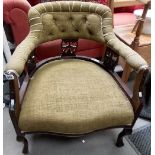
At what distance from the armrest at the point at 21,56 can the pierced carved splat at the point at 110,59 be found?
1.51 feet

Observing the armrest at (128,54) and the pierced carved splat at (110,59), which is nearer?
the armrest at (128,54)

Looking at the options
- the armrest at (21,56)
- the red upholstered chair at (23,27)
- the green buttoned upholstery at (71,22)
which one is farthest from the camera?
the red upholstered chair at (23,27)

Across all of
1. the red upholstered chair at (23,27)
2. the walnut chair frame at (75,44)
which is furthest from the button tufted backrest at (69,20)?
the red upholstered chair at (23,27)

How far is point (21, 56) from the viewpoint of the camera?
1104 mm

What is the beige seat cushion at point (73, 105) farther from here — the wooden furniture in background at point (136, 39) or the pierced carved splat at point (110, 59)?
the wooden furniture in background at point (136, 39)

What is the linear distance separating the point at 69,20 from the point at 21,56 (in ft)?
1.44

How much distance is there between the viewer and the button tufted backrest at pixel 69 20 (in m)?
1.29

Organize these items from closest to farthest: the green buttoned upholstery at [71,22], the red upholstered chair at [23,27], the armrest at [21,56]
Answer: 1. the armrest at [21,56]
2. the green buttoned upholstery at [71,22]
3. the red upholstered chair at [23,27]

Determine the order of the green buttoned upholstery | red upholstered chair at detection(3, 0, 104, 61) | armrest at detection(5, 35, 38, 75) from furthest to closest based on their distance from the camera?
red upholstered chair at detection(3, 0, 104, 61), the green buttoned upholstery, armrest at detection(5, 35, 38, 75)

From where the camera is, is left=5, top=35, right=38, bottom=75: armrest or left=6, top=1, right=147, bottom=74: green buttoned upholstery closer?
left=5, top=35, right=38, bottom=75: armrest

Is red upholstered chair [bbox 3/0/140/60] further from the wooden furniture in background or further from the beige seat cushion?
the beige seat cushion

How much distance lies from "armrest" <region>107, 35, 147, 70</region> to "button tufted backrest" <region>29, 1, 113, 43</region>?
0.09 metres

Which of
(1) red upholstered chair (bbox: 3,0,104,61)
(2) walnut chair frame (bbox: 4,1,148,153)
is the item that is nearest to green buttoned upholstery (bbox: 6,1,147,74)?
(2) walnut chair frame (bbox: 4,1,148,153)

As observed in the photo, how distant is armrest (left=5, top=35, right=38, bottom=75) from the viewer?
3.36 ft
